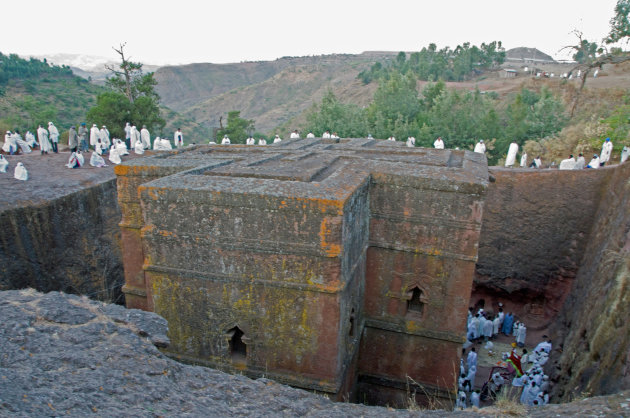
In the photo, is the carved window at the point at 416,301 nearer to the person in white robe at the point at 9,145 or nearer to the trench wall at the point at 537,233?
Answer: the trench wall at the point at 537,233

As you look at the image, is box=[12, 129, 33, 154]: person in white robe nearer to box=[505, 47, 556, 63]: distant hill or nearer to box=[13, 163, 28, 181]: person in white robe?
box=[13, 163, 28, 181]: person in white robe

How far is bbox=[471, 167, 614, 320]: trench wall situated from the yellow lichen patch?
869cm

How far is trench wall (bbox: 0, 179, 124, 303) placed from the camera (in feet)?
33.0

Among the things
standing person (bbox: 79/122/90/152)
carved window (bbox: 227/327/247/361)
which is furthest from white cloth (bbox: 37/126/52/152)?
carved window (bbox: 227/327/247/361)

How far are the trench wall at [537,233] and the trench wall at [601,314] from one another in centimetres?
45

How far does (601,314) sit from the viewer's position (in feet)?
28.2

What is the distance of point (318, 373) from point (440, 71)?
52946mm

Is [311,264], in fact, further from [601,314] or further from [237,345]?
[601,314]

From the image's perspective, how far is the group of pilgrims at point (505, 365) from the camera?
9812 millimetres

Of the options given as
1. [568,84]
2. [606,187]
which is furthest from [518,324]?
[568,84]

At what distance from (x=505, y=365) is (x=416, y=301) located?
471 cm

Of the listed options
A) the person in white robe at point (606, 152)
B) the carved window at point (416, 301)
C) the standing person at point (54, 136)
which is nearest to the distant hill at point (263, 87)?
the person in white robe at point (606, 152)

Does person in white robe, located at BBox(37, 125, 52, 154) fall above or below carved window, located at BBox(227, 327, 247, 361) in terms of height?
above

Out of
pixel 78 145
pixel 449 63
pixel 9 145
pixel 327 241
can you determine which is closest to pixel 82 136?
pixel 78 145
